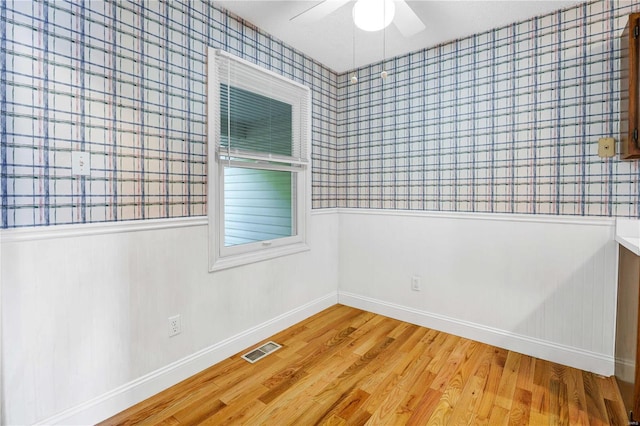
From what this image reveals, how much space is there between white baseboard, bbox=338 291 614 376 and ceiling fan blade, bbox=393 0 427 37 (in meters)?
2.18

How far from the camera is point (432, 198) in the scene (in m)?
2.76

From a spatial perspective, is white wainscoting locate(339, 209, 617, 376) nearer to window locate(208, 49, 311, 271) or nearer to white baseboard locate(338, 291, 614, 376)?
white baseboard locate(338, 291, 614, 376)

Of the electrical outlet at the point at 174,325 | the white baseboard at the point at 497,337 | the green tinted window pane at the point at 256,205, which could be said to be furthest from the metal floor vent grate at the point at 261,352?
the white baseboard at the point at 497,337

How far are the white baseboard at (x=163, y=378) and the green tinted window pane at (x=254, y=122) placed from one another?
138 cm

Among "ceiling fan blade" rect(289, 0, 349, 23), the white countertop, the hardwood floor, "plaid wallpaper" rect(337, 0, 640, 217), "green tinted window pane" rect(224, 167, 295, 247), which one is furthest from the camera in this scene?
"green tinted window pane" rect(224, 167, 295, 247)

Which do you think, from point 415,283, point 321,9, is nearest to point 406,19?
point 321,9

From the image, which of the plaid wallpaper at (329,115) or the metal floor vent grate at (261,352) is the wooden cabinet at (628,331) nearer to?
the plaid wallpaper at (329,115)

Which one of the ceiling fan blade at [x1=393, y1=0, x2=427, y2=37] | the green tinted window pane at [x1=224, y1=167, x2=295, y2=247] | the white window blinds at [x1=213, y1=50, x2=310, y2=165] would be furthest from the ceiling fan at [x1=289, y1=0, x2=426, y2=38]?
the green tinted window pane at [x1=224, y1=167, x2=295, y2=247]

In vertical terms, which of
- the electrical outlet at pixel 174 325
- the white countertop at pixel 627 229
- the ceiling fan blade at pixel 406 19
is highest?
the ceiling fan blade at pixel 406 19

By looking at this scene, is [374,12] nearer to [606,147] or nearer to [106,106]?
[106,106]

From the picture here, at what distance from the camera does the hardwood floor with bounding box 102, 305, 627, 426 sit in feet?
5.50

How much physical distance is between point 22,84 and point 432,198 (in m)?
2.66

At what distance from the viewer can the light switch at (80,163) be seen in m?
1.54

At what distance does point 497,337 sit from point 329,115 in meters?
2.43
